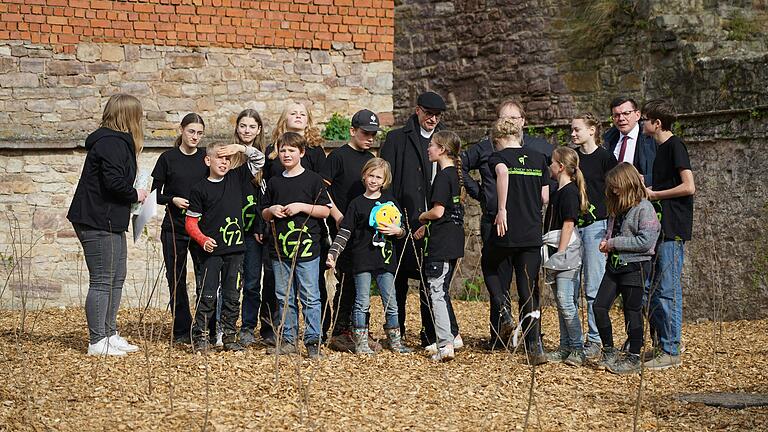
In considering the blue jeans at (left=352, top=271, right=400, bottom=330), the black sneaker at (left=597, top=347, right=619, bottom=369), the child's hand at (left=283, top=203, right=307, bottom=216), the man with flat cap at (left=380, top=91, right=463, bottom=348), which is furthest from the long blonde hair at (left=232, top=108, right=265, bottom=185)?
the black sneaker at (left=597, top=347, right=619, bottom=369)

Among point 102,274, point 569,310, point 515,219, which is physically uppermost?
point 515,219

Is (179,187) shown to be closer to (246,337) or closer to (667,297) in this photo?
(246,337)

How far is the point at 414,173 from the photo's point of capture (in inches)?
314

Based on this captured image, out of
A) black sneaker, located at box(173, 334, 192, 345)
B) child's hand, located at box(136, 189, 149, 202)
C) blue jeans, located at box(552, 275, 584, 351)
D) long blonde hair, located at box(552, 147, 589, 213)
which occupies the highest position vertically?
long blonde hair, located at box(552, 147, 589, 213)

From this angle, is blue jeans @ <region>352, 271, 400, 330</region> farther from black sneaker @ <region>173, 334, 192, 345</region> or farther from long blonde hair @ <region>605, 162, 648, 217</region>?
long blonde hair @ <region>605, 162, 648, 217</region>

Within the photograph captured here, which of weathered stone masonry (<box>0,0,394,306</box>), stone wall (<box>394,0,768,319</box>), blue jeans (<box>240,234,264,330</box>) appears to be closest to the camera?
blue jeans (<box>240,234,264,330</box>)

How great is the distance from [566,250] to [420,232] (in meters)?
0.99

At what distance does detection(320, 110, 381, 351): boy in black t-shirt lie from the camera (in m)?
7.90

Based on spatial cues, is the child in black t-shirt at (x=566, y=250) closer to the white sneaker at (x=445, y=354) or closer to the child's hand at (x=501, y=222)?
the child's hand at (x=501, y=222)

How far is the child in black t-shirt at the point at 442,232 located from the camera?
7508 millimetres

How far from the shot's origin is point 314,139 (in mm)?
7984

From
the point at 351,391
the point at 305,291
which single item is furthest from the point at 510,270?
the point at 351,391

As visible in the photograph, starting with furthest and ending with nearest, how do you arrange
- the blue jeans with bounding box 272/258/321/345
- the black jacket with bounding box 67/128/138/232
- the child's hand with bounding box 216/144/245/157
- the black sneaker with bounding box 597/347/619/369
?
Result: 1. the child's hand with bounding box 216/144/245/157
2. the blue jeans with bounding box 272/258/321/345
3. the black jacket with bounding box 67/128/138/232
4. the black sneaker with bounding box 597/347/619/369

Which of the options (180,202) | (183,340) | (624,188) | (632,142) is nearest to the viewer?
(624,188)
